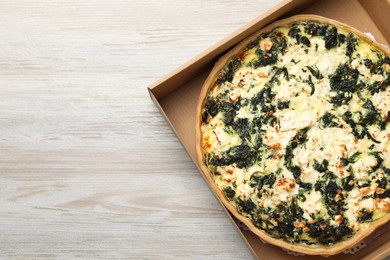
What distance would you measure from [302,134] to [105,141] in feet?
2.89

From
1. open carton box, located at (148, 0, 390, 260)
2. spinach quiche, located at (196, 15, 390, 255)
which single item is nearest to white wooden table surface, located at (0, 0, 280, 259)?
open carton box, located at (148, 0, 390, 260)

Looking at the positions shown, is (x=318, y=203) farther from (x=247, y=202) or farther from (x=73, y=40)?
(x=73, y=40)

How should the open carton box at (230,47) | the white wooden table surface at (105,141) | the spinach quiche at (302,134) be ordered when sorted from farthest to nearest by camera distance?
the white wooden table surface at (105,141), the open carton box at (230,47), the spinach quiche at (302,134)

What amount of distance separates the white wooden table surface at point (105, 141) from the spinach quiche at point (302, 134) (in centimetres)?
28

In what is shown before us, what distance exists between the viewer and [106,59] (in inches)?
92.8

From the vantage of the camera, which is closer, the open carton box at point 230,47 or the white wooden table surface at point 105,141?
the open carton box at point 230,47

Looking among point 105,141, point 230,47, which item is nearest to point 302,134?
point 230,47

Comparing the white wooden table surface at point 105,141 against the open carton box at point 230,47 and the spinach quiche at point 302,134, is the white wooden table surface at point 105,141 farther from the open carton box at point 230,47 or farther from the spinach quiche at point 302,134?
the spinach quiche at point 302,134

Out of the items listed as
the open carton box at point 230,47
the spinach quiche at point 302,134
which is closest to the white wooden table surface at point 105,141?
the open carton box at point 230,47

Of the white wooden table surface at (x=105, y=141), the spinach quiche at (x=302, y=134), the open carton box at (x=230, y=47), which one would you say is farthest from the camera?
the white wooden table surface at (x=105, y=141)

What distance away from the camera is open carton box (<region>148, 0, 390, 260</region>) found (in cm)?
211

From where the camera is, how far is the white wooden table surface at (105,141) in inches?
91.4

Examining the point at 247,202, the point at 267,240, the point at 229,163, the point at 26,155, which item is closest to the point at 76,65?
the point at 26,155

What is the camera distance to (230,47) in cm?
214
